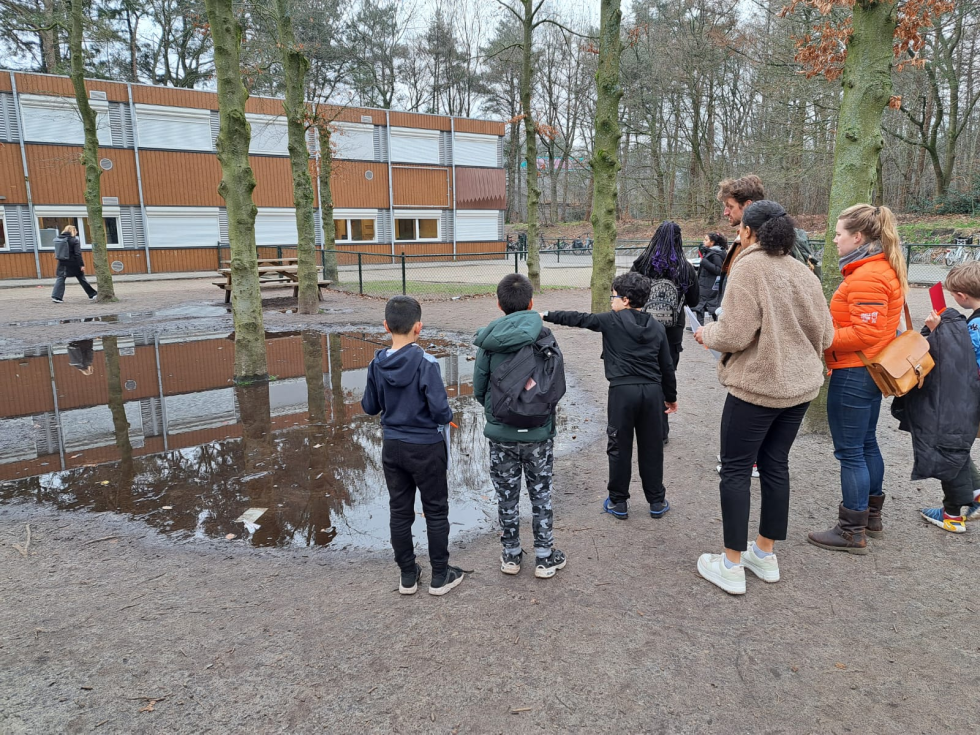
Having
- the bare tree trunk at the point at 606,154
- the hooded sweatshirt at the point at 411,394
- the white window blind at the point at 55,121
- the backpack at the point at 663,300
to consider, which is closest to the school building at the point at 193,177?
the white window blind at the point at 55,121

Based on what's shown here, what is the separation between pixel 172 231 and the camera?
2672cm

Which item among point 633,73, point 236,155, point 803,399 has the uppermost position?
point 633,73

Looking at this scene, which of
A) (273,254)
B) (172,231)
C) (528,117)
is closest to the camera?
(528,117)

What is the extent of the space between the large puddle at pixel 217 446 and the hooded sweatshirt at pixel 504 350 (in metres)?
1.07

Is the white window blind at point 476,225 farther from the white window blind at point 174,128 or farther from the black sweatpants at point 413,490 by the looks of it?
the black sweatpants at point 413,490

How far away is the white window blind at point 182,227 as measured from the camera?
86.5 ft

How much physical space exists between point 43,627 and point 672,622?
9.79 ft

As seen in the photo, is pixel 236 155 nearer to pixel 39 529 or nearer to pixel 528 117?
pixel 39 529

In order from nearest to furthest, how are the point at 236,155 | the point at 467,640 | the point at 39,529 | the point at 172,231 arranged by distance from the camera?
the point at 467,640 < the point at 39,529 < the point at 236,155 < the point at 172,231

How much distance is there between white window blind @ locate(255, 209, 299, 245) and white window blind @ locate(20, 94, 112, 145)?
6169 mm

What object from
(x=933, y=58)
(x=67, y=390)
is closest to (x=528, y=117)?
(x=67, y=390)

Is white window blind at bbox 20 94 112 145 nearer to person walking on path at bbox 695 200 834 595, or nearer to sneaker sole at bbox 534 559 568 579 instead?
sneaker sole at bbox 534 559 568 579

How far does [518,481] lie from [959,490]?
2.71m

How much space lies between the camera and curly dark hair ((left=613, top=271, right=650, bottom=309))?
4.05 m
